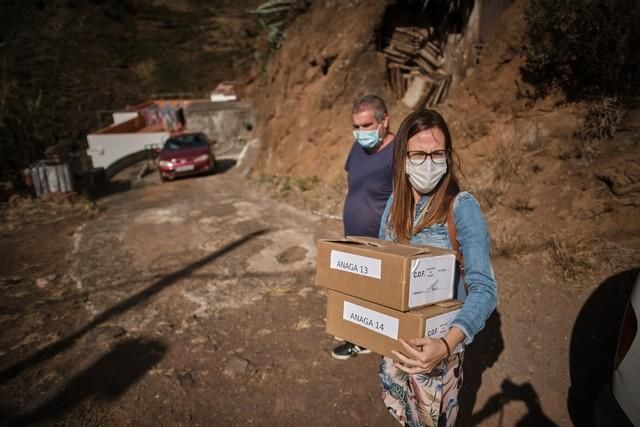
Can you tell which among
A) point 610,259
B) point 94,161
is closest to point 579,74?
point 610,259

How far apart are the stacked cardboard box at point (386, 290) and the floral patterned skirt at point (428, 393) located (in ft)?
0.95

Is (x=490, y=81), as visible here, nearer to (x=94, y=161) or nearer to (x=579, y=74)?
(x=579, y=74)

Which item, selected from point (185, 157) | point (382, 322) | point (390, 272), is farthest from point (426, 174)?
point (185, 157)

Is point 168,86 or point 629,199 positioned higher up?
point 168,86

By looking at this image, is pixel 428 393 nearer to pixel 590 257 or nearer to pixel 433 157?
pixel 433 157

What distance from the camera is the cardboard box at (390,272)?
1.29 meters

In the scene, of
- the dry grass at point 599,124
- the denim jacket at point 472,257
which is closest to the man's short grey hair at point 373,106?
the denim jacket at point 472,257

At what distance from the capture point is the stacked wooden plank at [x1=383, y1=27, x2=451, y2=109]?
27.3ft

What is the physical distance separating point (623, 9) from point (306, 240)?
17.1ft

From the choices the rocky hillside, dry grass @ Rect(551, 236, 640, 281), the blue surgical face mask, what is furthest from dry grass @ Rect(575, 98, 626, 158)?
the blue surgical face mask

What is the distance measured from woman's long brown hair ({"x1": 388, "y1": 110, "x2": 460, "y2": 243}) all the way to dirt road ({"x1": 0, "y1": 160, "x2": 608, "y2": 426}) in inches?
67.9

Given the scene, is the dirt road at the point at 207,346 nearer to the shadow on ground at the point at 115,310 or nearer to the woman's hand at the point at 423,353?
the shadow on ground at the point at 115,310

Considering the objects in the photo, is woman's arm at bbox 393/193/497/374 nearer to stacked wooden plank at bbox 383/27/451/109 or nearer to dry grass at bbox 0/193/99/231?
stacked wooden plank at bbox 383/27/451/109

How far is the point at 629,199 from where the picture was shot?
3709 millimetres
